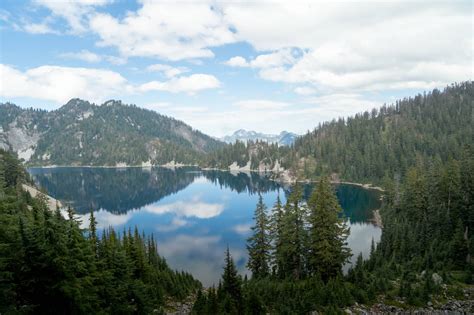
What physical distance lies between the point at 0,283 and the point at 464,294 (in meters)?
40.0

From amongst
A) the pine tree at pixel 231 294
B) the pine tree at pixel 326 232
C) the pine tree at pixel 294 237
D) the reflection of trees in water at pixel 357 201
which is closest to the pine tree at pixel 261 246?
the pine tree at pixel 294 237

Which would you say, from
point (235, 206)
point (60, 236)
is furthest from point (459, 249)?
point (235, 206)

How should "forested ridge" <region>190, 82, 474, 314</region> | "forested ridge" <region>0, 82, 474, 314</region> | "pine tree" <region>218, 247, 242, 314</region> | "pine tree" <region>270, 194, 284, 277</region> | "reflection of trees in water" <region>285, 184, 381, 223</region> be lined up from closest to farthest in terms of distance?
"forested ridge" <region>0, 82, 474, 314</region>
"pine tree" <region>218, 247, 242, 314</region>
"forested ridge" <region>190, 82, 474, 314</region>
"pine tree" <region>270, 194, 284, 277</region>
"reflection of trees in water" <region>285, 184, 381, 223</region>

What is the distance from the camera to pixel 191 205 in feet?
484

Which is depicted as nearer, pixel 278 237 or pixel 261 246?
pixel 278 237

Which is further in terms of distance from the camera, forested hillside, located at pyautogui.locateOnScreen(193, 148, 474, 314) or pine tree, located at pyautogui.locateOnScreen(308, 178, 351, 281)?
pine tree, located at pyautogui.locateOnScreen(308, 178, 351, 281)

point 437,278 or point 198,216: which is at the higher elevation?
point 437,278

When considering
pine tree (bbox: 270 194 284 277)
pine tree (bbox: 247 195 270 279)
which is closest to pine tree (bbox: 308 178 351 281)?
pine tree (bbox: 270 194 284 277)

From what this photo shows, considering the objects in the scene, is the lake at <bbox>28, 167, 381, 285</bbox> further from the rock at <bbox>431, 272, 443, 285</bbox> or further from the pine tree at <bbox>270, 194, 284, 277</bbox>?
the rock at <bbox>431, 272, 443, 285</bbox>

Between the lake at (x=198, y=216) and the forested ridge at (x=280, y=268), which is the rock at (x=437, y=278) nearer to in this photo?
the forested ridge at (x=280, y=268)

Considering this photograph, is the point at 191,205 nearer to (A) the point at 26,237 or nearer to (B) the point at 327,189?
(B) the point at 327,189

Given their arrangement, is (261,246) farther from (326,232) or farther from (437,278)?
(437,278)

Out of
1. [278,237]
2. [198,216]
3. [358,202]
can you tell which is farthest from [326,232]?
[358,202]

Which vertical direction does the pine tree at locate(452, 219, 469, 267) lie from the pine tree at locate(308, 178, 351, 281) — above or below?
below
